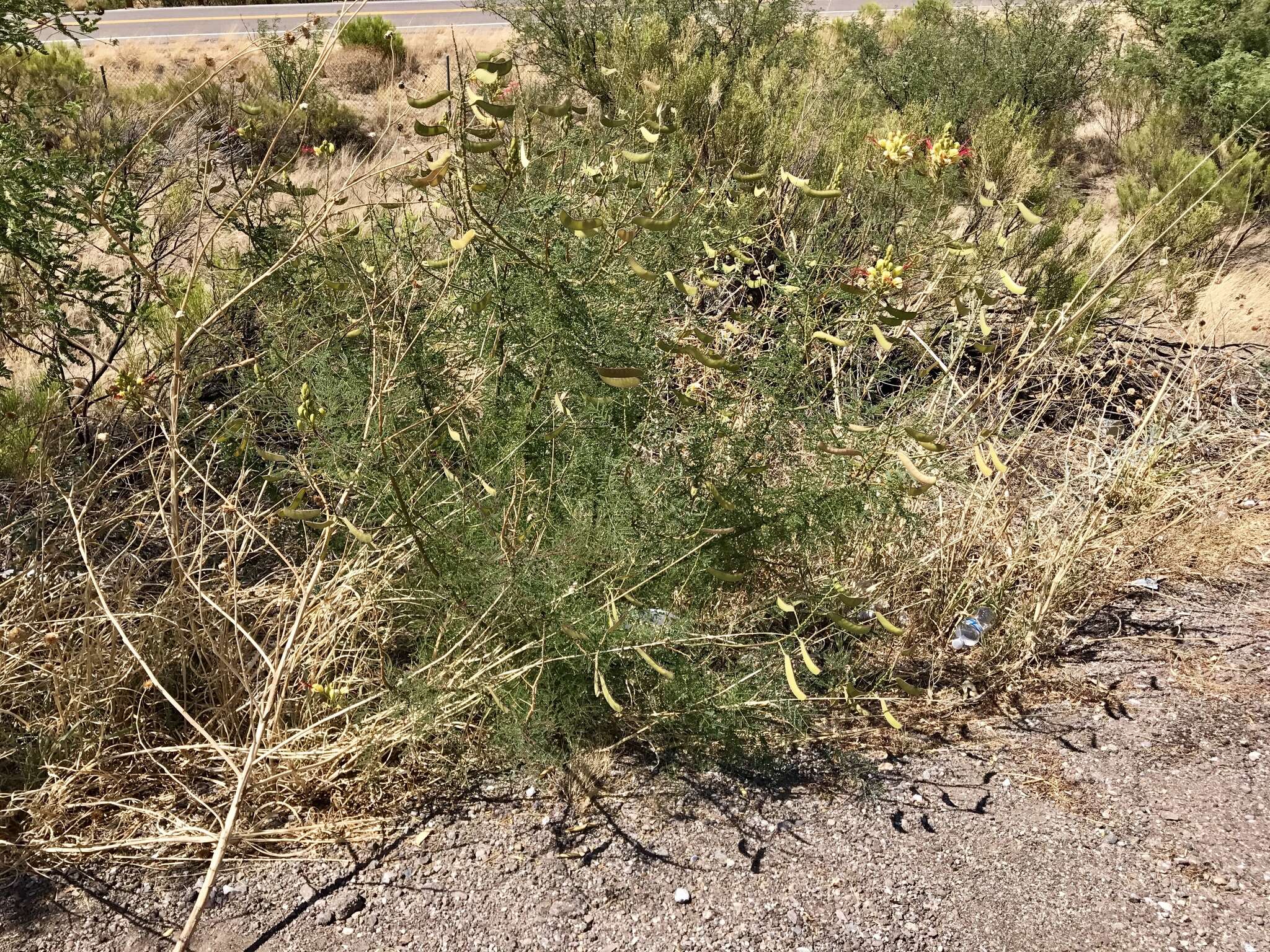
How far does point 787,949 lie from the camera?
2.04m

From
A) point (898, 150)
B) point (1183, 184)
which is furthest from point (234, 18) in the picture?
point (898, 150)

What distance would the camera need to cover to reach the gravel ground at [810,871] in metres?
2.08

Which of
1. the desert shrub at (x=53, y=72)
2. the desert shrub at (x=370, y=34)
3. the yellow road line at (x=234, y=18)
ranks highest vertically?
the desert shrub at (x=53, y=72)

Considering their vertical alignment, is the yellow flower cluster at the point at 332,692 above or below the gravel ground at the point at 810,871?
above

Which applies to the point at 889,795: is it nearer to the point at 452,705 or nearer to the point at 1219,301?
the point at 452,705

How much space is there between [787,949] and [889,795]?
22.4 inches

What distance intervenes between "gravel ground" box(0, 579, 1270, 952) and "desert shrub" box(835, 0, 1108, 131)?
26.2ft

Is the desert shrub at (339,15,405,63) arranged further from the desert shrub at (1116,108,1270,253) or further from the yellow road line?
the desert shrub at (1116,108,1270,253)

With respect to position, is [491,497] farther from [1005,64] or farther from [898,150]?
[1005,64]

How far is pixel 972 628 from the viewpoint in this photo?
10.3ft

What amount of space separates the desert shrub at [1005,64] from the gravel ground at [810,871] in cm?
799

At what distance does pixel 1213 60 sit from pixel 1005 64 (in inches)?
78.0

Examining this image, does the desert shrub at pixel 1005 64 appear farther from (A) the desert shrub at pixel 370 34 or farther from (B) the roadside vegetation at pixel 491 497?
(A) the desert shrub at pixel 370 34

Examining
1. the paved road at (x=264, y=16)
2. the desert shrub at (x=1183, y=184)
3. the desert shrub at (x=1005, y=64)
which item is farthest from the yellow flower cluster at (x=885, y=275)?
the paved road at (x=264, y=16)
